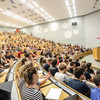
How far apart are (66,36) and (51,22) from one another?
12.5 ft

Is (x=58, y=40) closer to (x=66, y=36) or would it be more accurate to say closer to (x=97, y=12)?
(x=66, y=36)

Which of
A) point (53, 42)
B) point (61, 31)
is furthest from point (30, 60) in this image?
point (61, 31)

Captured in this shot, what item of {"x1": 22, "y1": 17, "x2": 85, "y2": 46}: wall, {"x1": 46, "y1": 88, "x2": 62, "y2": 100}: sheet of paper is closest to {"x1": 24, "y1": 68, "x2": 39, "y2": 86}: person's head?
{"x1": 46, "y1": 88, "x2": 62, "y2": 100}: sheet of paper

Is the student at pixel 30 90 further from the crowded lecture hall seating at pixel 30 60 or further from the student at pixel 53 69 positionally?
the student at pixel 53 69

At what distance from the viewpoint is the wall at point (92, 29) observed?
36.0 ft

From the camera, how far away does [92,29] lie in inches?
459

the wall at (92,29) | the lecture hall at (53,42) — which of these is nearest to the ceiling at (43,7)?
the lecture hall at (53,42)

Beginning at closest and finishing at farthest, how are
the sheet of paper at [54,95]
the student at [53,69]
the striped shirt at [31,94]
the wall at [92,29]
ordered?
the striped shirt at [31,94], the sheet of paper at [54,95], the student at [53,69], the wall at [92,29]

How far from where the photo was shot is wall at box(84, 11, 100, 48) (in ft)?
36.0

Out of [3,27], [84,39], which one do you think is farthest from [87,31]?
[3,27]

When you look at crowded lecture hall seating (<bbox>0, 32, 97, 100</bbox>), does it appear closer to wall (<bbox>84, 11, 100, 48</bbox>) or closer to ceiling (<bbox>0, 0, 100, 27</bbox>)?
wall (<bbox>84, 11, 100, 48</bbox>)

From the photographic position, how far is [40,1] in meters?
7.32

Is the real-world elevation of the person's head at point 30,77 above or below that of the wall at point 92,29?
below

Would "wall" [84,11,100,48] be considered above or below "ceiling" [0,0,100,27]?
below
